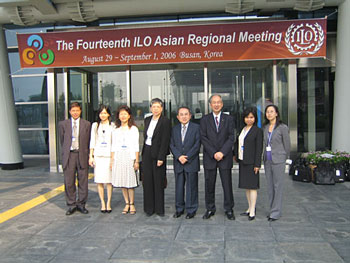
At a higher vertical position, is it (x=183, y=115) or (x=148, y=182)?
(x=183, y=115)

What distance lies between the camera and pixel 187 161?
4.99m

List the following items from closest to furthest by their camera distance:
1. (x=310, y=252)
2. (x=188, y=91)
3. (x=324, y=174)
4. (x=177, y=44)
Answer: (x=310, y=252) < (x=324, y=174) < (x=177, y=44) < (x=188, y=91)

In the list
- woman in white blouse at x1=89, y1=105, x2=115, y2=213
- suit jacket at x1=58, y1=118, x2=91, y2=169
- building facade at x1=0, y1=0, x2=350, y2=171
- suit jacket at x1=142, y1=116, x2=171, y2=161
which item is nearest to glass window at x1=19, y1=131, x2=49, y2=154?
building facade at x1=0, y1=0, x2=350, y2=171

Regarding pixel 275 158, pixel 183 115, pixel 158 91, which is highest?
pixel 158 91

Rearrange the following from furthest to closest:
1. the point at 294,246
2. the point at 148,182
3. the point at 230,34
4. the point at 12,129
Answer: the point at 12,129 → the point at 230,34 → the point at 148,182 → the point at 294,246

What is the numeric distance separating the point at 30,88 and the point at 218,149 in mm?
10521

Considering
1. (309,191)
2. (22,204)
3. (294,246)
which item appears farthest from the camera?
(309,191)

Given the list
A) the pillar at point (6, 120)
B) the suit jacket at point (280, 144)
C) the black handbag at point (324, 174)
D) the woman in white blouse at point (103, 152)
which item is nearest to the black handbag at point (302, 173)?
the black handbag at point (324, 174)

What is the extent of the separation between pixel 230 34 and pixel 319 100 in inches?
141

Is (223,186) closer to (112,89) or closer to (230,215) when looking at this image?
(230,215)

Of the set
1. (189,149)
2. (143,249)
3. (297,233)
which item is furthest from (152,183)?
(297,233)

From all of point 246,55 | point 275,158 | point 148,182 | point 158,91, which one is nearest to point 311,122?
point 246,55

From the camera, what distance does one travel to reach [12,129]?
9656 millimetres

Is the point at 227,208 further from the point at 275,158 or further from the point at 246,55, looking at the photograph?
the point at 246,55
